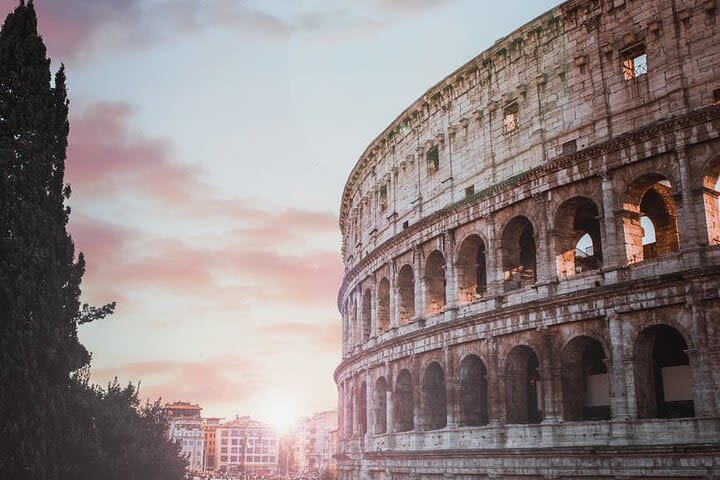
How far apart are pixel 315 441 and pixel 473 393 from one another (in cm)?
12196

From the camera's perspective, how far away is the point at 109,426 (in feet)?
88.7

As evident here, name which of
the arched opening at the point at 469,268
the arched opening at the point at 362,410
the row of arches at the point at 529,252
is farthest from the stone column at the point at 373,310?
the arched opening at the point at 469,268

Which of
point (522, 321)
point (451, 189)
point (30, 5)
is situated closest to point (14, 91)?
point (30, 5)

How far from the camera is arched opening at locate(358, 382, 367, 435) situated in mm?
34781

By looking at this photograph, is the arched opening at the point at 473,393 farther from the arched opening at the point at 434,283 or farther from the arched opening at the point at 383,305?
the arched opening at the point at 383,305

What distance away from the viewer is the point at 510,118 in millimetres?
25984

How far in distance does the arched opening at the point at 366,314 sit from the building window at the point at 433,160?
306 inches

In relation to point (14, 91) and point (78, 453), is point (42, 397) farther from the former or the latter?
point (14, 91)

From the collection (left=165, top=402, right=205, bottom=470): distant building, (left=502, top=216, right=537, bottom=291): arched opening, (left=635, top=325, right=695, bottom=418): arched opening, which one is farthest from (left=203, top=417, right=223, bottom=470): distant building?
(left=635, top=325, right=695, bottom=418): arched opening

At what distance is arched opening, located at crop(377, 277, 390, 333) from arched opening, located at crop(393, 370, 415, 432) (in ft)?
10.6

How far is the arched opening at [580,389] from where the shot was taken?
22.1 meters

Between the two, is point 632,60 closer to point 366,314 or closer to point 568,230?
point 568,230

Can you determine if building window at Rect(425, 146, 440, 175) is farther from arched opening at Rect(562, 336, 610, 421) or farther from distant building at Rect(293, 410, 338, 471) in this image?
distant building at Rect(293, 410, 338, 471)

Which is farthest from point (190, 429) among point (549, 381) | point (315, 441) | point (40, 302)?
point (549, 381)
